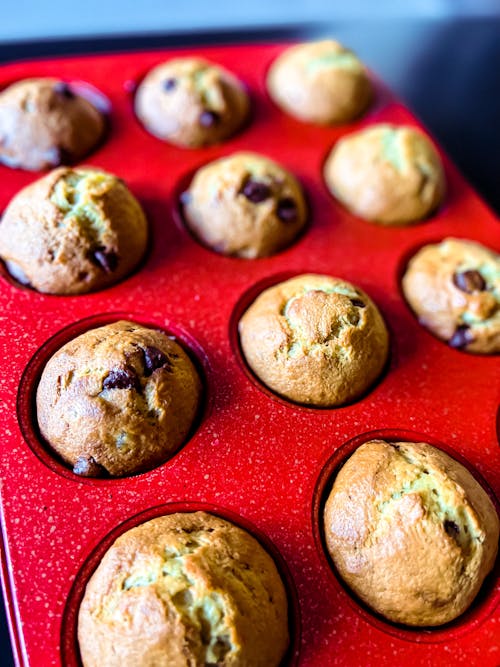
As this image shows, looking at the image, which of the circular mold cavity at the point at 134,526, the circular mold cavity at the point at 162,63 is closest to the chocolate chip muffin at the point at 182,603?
the circular mold cavity at the point at 134,526

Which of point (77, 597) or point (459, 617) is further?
point (459, 617)

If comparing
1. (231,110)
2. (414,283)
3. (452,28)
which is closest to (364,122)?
(231,110)

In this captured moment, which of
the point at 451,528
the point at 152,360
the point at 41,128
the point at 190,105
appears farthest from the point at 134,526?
the point at 190,105

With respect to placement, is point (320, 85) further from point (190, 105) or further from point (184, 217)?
point (184, 217)

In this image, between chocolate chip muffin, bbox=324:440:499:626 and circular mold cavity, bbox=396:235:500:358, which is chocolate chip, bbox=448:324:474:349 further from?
chocolate chip muffin, bbox=324:440:499:626

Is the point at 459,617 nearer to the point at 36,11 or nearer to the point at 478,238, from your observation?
the point at 478,238

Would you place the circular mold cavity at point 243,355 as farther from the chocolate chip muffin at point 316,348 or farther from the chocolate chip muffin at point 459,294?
the chocolate chip muffin at point 459,294
